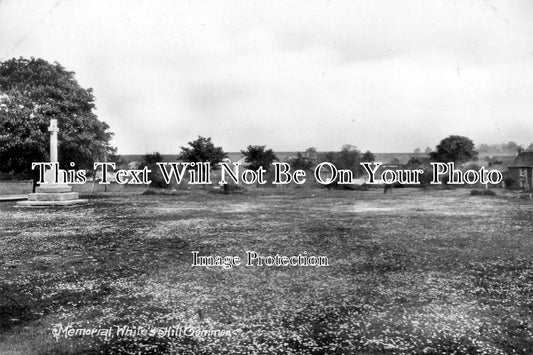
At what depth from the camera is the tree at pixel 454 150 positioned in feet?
303

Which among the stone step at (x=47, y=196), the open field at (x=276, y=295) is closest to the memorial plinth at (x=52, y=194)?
the stone step at (x=47, y=196)

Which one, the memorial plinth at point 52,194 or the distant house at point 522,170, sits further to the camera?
the distant house at point 522,170

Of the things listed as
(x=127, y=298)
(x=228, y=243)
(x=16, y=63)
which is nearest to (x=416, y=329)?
(x=127, y=298)

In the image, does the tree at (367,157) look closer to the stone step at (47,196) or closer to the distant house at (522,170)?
the distant house at (522,170)

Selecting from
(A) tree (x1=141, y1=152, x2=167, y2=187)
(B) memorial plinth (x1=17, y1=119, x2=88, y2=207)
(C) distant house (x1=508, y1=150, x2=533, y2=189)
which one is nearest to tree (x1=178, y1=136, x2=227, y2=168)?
(A) tree (x1=141, y1=152, x2=167, y2=187)

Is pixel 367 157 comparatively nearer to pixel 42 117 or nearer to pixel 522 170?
pixel 522 170

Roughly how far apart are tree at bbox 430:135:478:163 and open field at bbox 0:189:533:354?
86.3m

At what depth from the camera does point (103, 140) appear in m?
40.6

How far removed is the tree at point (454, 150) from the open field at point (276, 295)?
8630cm

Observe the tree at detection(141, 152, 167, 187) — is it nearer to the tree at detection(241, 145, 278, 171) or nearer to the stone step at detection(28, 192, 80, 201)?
the tree at detection(241, 145, 278, 171)

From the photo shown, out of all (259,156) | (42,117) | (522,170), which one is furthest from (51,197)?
(522,170)

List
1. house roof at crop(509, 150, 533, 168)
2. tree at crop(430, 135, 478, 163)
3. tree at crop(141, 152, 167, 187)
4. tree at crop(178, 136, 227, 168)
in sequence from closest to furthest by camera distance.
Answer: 1. tree at crop(141, 152, 167, 187)
2. tree at crop(178, 136, 227, 168)
3. house roof at crop(509, 150, 533, 168)
4. tree at crop(430, 135, 478, 163)

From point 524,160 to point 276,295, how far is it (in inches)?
2982

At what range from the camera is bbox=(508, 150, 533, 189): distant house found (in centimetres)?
6762
